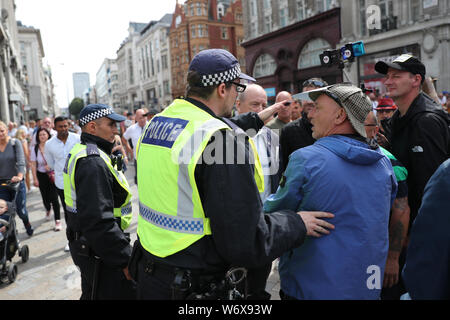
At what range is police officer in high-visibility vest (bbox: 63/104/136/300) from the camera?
2459 millimetres

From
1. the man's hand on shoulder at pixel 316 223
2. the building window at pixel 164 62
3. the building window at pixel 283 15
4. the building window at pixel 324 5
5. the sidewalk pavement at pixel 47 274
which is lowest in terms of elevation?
the sidewalk pavement at pixel 47 274

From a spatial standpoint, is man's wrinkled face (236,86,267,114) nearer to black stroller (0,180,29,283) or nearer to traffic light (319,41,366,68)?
traffic light (319,41,366,68)

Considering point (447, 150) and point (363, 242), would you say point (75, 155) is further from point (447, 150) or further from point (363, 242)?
point (447, 150)

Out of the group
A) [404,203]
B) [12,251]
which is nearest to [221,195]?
[404,203]

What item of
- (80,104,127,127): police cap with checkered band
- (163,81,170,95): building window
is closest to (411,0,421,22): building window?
(80,104,127,127): police cap with checkered band

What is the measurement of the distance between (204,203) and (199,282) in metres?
0.43

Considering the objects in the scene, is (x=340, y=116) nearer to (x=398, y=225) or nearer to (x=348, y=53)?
(x=398, y=225)

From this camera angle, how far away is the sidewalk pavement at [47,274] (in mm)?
4379

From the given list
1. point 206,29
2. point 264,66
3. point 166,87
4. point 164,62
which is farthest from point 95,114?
point 164,62

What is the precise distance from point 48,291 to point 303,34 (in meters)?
25.8

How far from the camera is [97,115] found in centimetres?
305

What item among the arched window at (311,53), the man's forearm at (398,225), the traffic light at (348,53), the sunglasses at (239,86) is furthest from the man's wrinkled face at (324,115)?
the arched window at (311,53)

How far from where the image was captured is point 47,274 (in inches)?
198

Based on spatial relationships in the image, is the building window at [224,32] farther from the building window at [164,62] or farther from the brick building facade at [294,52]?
the brick building facade at [294,52]
